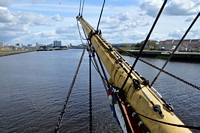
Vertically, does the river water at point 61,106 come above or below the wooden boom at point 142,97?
below

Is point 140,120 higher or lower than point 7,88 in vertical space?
higher

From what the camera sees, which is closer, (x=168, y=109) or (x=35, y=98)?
(x=168, y=109)

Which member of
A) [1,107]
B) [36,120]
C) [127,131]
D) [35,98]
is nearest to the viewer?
[127,131]

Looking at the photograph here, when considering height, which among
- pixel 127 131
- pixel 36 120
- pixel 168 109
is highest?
pixel 168 109

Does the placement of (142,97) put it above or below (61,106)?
above

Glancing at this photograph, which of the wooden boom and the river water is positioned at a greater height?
the wooden boom

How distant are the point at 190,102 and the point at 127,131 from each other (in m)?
13.5

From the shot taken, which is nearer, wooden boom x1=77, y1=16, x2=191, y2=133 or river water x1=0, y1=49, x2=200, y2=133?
wooden boom x1=77, y1=16, x2=191, y2=133

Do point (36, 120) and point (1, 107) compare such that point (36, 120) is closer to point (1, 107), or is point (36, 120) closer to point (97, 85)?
point (1, 107)

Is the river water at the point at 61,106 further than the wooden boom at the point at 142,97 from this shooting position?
Yes

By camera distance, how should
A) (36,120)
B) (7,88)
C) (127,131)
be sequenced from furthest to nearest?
(7,88) → (36,120) → (127,131)

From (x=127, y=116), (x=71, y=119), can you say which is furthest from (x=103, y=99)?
(x=127, y=116)

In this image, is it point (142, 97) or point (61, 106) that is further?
point (61, 106)

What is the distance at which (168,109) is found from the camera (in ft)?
9.68
